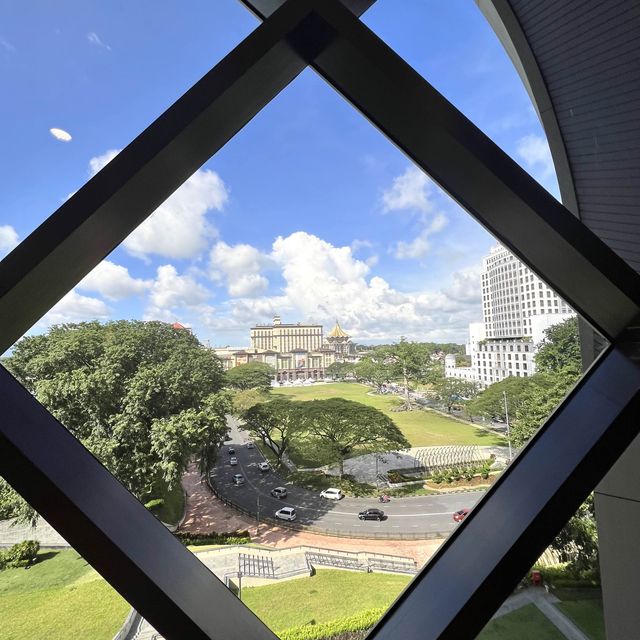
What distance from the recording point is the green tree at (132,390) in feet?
6.71

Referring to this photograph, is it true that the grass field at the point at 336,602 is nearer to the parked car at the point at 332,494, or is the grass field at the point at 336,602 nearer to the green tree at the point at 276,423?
the parked car at the point at 332,494

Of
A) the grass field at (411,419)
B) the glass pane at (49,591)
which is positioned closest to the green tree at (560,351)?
the grass field at (411,419)

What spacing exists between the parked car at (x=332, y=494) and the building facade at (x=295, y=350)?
29.7 inches

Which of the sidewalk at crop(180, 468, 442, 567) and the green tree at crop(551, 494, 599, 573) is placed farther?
the sidewalk at crop(180, 468, 442, 567)

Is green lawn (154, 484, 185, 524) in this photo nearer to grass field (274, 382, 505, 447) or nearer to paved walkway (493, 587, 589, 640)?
grass field (274, 382, 505, 447)

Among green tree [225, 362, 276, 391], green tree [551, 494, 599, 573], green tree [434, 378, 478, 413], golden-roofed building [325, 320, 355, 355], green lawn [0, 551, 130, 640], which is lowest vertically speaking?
green lawn [0, 551, 130, 640]

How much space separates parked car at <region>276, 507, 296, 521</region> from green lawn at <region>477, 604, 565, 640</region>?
3.98 ft

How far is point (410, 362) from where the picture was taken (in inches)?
96.2

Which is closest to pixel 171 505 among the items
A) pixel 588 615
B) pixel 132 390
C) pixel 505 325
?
pixel 132 390

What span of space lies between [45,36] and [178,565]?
9.22 feet

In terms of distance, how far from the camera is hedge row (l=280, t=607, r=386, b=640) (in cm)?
190

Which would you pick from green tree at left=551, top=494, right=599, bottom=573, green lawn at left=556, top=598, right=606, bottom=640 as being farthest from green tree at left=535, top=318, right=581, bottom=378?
green lawn at left=556, top=598, right=606, bottom=640

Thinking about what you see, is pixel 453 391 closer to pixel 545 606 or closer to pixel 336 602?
pixel 545 606

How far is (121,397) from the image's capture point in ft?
7.03
